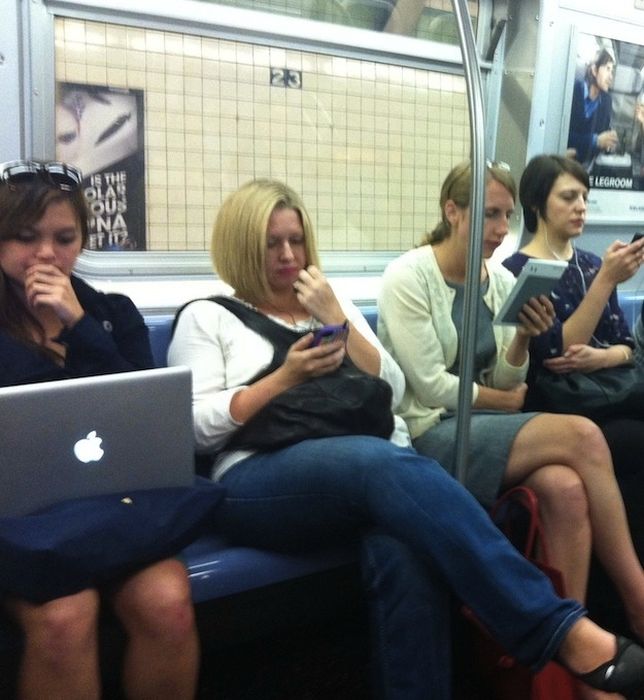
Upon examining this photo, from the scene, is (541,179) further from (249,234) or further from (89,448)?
(89,448)

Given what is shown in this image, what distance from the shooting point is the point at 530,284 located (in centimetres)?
195

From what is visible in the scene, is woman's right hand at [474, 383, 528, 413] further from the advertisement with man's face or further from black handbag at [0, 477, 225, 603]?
the advertisement with man's face

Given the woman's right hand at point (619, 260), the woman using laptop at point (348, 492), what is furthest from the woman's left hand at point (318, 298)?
the woman's right hand at point (619, 260)

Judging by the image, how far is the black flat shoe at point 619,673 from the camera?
1.42 metres

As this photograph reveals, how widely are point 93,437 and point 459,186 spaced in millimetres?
1272

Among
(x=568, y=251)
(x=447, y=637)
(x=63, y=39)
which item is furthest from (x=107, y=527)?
(x=568, y=251)

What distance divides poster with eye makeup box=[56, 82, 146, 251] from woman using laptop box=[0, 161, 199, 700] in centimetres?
38

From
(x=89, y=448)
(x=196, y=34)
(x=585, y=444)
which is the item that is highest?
(x=196, y=34)

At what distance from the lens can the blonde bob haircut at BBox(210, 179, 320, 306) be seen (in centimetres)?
191

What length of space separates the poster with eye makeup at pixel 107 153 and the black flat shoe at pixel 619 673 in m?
1.52

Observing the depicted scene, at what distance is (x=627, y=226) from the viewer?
324cm

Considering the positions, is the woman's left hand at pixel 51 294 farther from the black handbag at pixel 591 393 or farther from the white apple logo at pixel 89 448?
the black handbag at pixel 591 393

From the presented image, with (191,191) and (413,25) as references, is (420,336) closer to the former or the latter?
(191,191)

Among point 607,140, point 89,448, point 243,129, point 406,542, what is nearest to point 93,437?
point 89,448
